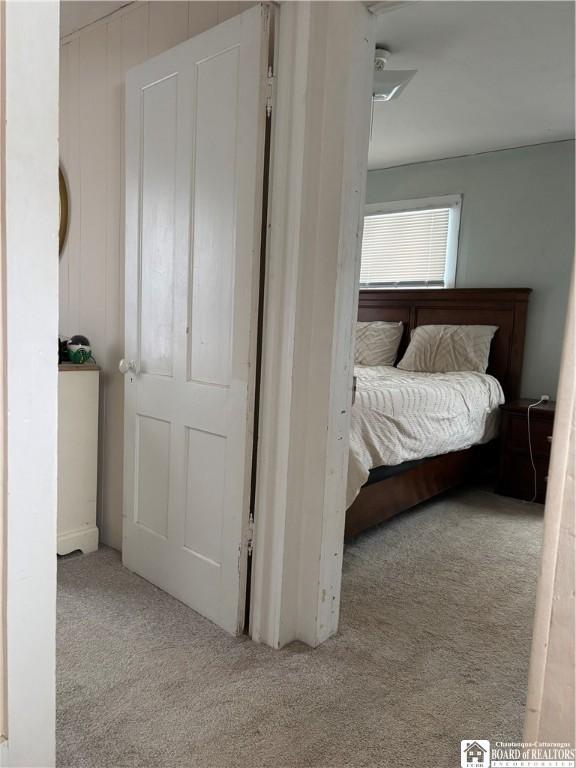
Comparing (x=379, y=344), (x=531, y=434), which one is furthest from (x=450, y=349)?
(x=531, y=434)

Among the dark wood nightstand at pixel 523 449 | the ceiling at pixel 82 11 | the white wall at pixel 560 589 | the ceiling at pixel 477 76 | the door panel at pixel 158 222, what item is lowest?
the dark wood nightstand at pixel 523 449

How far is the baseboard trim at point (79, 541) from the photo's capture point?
8.28ft

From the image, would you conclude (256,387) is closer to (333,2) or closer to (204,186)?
(204,186)

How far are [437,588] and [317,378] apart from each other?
47.8 inches

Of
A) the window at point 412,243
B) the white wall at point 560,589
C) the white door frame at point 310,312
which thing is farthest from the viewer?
the window at point 412,243

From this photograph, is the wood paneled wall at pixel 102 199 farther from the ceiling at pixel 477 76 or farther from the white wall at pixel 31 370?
the white wall at pixel 31 370

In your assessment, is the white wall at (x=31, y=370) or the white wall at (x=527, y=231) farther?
the white wall at (x=527, y=231)

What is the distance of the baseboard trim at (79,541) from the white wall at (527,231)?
10.6 feet

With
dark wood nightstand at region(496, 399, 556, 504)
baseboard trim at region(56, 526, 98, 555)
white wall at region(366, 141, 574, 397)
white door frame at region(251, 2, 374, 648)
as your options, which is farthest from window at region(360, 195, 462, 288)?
baseboard trim at region(56, 526, 98, 555)

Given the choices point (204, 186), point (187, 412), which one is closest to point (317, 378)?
point (187, 412)

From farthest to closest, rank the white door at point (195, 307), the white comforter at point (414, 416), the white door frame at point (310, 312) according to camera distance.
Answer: the white comforter at point (414, 416), the white door at point (195, 307), the white door frame at point (310, 312)

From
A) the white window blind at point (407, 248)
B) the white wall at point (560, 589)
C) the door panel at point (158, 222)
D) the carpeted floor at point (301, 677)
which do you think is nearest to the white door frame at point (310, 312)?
the carpeted floor at point (301, 677)

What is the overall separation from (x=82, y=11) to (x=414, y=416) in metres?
2.52

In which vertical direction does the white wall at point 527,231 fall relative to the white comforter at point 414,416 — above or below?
above
